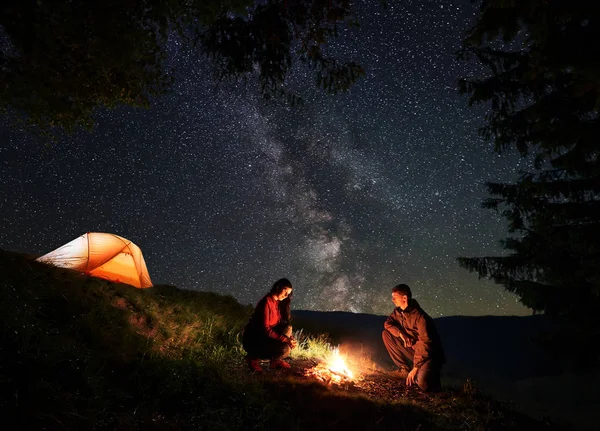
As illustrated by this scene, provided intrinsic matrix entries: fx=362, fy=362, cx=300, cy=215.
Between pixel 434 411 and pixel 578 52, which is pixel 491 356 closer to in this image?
pixel 434 411

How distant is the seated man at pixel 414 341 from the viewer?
662 cm

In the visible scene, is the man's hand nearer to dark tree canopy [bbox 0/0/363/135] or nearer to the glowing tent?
dark tree canopy [bbox 0/0/363/135]

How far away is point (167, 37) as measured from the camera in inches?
295

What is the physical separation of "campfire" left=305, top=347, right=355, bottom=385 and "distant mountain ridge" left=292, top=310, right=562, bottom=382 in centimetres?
1011

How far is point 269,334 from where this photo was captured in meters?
6.96

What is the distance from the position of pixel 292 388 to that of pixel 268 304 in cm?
177

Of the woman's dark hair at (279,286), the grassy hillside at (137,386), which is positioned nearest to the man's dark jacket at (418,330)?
the grassy hillside at (137,386)

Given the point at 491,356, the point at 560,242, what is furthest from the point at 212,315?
the point at 491,356

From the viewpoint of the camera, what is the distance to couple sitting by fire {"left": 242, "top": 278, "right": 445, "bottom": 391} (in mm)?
6664

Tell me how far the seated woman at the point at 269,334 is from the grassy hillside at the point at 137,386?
0.40 m

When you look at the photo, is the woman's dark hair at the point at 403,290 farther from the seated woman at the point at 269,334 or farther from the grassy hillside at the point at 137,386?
the seated woman at the point at 269,334

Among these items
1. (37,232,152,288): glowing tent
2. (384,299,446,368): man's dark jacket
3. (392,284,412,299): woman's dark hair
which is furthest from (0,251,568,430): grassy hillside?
(37,232,152,288): glowing tent

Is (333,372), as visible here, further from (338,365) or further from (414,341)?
(414,341)

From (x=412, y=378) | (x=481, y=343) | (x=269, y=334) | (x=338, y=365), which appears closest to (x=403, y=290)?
(x=412, y=378)
